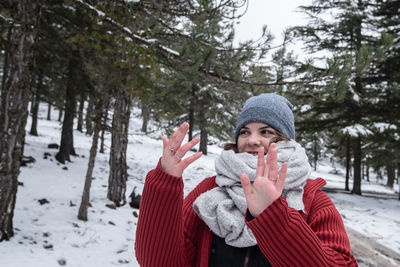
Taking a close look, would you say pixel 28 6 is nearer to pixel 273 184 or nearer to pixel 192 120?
pixel 273 184

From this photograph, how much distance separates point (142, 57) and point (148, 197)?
3019 mm

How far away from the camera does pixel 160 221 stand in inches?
47.6

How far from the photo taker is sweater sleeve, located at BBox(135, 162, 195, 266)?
1.18 m

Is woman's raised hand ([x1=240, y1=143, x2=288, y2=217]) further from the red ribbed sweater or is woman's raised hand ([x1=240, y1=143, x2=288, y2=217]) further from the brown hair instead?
the brown hair

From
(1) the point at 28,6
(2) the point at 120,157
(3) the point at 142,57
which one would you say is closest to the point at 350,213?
(2) the point at 120,157

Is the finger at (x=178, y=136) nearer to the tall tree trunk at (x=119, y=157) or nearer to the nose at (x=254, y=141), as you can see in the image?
the nose at (x=254, y=141)

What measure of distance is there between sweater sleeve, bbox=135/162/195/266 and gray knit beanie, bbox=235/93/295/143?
0.71m

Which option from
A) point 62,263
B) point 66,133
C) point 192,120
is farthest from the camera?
point 192,120

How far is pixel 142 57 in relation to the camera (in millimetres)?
3730

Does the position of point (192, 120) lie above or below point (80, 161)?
above

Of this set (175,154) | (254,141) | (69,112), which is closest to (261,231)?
(175,154)

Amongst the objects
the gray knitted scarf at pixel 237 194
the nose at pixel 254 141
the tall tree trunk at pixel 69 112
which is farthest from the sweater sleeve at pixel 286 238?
the tall tree trunk at pixel 69 112

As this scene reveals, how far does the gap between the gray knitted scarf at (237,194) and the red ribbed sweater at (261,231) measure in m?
0.12

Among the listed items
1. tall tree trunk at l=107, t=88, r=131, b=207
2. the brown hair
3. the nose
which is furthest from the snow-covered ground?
the nose
